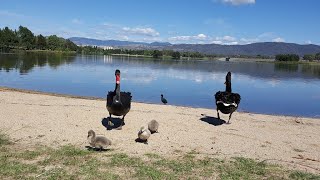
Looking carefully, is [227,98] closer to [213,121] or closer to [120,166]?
[213,121]

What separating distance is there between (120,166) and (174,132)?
4337 millimetres

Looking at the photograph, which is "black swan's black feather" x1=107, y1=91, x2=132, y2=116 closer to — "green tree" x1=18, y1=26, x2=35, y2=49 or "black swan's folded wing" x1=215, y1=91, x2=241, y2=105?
"black swan's folded wing" x1=215, y1=91, x2=241, y2=105

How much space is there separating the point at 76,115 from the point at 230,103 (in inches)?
229

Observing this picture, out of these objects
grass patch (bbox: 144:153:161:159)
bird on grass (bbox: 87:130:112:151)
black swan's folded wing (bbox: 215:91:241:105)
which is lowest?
grass patch (bbox: 144:153:161:159)

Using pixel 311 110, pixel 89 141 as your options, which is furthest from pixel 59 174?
pixel 311 110

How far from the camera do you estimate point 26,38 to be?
147m

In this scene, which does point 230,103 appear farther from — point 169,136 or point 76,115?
point 76,115

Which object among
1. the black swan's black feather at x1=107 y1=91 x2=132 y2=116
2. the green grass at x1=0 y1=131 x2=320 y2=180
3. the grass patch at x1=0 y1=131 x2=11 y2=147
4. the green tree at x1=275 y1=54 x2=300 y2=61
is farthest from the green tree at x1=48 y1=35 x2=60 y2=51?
the green grass at x1=0 y1=131 x2=320 y2=180

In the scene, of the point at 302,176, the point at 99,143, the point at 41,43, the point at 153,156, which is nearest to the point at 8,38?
the point at 41,43

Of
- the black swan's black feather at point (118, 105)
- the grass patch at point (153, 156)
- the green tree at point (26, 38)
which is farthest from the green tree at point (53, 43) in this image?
the grass patch at point (153, 156)

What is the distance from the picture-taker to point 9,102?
56.6 ft

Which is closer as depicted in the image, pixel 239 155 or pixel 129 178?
pixel 129 178

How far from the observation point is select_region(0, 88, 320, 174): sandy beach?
34.6 feet

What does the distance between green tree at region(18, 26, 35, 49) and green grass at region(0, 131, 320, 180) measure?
143431 mm
